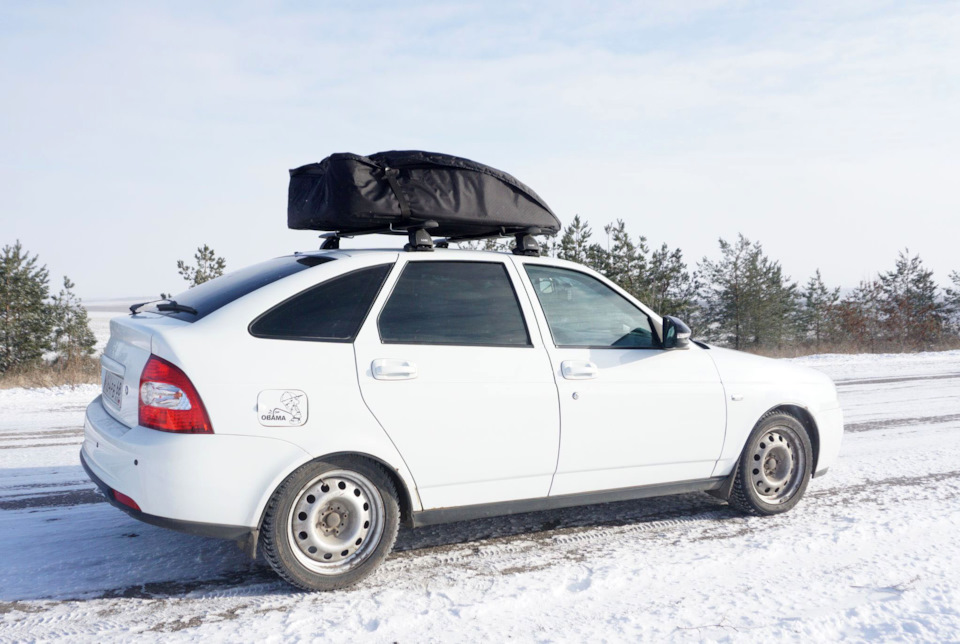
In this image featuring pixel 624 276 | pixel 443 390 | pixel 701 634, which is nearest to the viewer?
pixel 701 634

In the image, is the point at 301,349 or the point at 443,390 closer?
the point at 301,349

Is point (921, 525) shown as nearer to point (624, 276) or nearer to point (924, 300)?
point (624, 276)

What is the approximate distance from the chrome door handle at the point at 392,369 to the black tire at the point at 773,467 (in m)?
2.48

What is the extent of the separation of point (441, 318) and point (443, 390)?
437mm

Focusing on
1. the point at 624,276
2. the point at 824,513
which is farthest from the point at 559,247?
the point at 824,513

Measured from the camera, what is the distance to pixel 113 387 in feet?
13.0

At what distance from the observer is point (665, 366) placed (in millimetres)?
4652

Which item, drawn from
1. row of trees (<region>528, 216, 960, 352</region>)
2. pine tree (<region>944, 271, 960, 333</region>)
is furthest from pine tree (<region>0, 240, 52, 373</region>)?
pine tree (<region>944, 271, 960, 333</region>)

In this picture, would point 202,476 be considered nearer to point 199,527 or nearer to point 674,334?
point 199,527

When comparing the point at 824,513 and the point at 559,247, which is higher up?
the point at 559,247

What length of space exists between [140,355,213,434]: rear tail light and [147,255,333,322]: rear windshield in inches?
14.7

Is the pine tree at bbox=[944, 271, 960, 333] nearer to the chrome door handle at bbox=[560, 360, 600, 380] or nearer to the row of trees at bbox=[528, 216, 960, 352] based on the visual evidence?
the row of trees at bbox=[528, 216, 960, 352]

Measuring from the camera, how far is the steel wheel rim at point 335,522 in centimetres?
365

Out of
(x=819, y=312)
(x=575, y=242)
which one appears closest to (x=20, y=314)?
(x=575, y=242)
